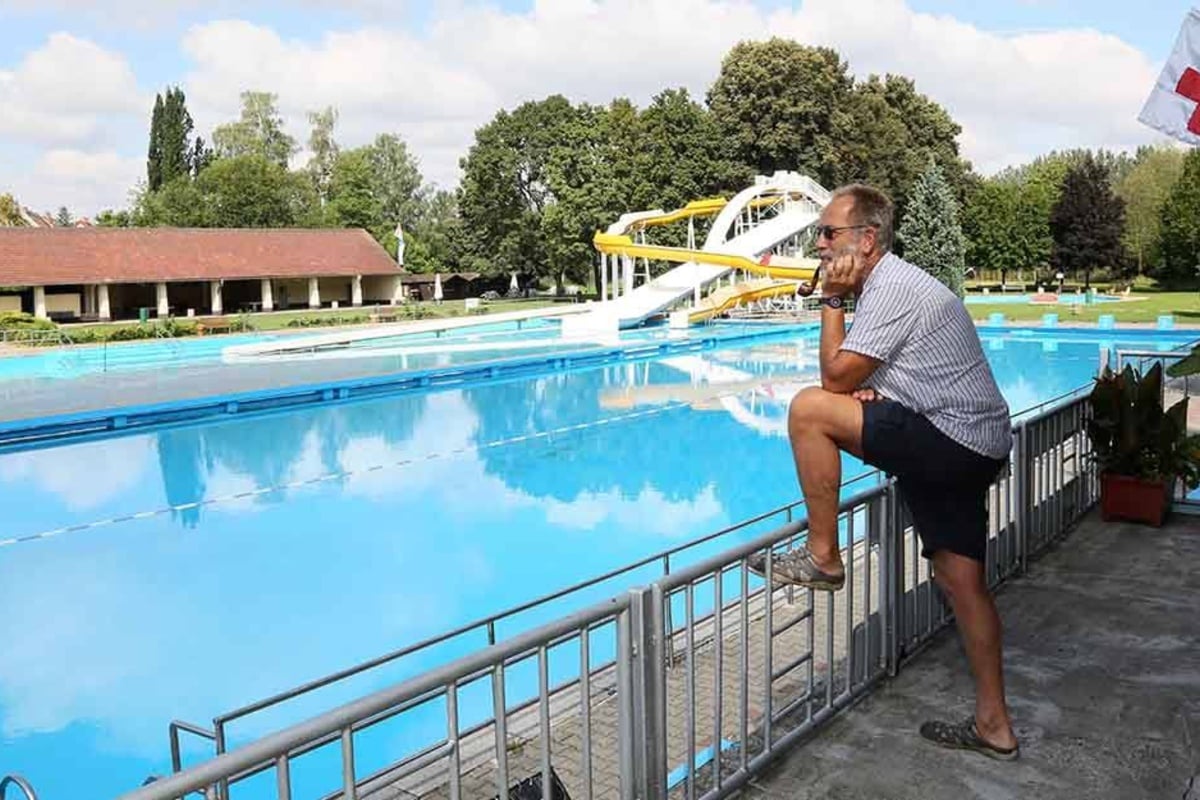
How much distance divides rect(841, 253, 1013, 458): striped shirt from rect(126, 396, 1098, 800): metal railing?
545mm

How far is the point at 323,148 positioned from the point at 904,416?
212ft

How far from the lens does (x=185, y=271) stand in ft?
132

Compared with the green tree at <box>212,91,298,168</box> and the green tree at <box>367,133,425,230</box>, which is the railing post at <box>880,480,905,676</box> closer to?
the green tree at <box>212,91,298,168</box>

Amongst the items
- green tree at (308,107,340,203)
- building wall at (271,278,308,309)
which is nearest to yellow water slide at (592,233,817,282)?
building wall at (271,278,308,309)

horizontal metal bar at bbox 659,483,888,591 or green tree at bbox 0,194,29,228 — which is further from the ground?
green tree at bbox 0,194,29,228

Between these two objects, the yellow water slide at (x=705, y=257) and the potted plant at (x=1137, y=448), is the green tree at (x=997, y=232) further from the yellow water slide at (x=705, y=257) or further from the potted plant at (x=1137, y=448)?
the potted plant at (x=1137, y=448)

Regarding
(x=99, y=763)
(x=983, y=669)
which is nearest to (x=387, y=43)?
(x=99, y=763)

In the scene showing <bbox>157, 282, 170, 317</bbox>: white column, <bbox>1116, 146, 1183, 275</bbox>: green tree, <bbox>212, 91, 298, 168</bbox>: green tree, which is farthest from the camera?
<bbox>212, 91, 298, 168</bbox>: green tree

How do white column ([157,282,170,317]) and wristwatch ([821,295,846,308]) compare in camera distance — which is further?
white column ([157,282,170,317])

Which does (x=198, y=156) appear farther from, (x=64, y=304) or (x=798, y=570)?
(x=798, y=570)

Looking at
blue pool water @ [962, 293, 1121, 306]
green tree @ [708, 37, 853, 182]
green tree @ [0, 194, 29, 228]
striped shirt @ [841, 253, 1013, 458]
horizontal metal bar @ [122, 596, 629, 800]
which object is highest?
green tree @ [708, 37, 853, 182]

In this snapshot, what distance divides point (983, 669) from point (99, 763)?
218 inches

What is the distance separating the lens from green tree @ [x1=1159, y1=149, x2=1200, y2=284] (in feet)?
133

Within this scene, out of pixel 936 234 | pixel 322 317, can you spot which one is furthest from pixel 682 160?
pixel 322 317
